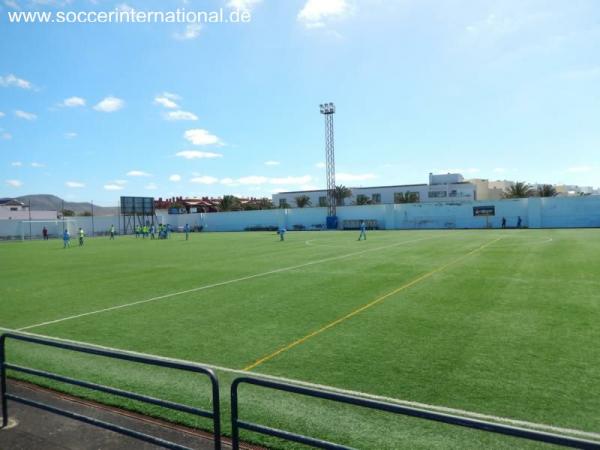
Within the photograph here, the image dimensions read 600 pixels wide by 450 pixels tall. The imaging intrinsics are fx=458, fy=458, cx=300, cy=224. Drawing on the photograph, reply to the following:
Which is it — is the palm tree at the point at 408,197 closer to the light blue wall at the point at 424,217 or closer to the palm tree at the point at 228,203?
the light blue wall at the point at 424,217

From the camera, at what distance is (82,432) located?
539 centimetres

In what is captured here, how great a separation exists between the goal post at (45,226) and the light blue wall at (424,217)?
15 centimetres

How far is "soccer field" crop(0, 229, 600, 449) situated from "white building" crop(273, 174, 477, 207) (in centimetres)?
8768

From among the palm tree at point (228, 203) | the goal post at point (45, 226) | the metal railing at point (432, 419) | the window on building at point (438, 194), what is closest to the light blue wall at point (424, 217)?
the goal post at point (45, 226)

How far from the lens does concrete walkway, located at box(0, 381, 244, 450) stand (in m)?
5.02

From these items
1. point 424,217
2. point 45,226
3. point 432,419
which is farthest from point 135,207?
point 432,419

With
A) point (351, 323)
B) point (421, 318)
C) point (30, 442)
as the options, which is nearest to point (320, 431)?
point (30, 442)

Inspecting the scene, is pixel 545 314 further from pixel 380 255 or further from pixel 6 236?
pixel 6 236

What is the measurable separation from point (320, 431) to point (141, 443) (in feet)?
6.54

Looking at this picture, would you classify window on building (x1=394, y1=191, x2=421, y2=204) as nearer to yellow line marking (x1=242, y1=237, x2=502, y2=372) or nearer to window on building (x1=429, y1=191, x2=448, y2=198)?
window on building (x1=429, y1=191, x2=448, y2=198)

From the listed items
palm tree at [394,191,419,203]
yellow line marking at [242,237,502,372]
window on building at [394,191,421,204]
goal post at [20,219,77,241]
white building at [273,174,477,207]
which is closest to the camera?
yellow line marking at [242,237,502,372]

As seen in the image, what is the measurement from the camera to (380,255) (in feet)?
79.7

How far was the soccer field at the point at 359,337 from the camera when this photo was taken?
559 centimetres

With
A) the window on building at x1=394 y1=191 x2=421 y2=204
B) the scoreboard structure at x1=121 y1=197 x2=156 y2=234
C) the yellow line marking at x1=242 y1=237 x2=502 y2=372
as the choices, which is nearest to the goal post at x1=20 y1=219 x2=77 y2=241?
the scoreboard structure at x1=121 y1=197 x2=156 y2=234
